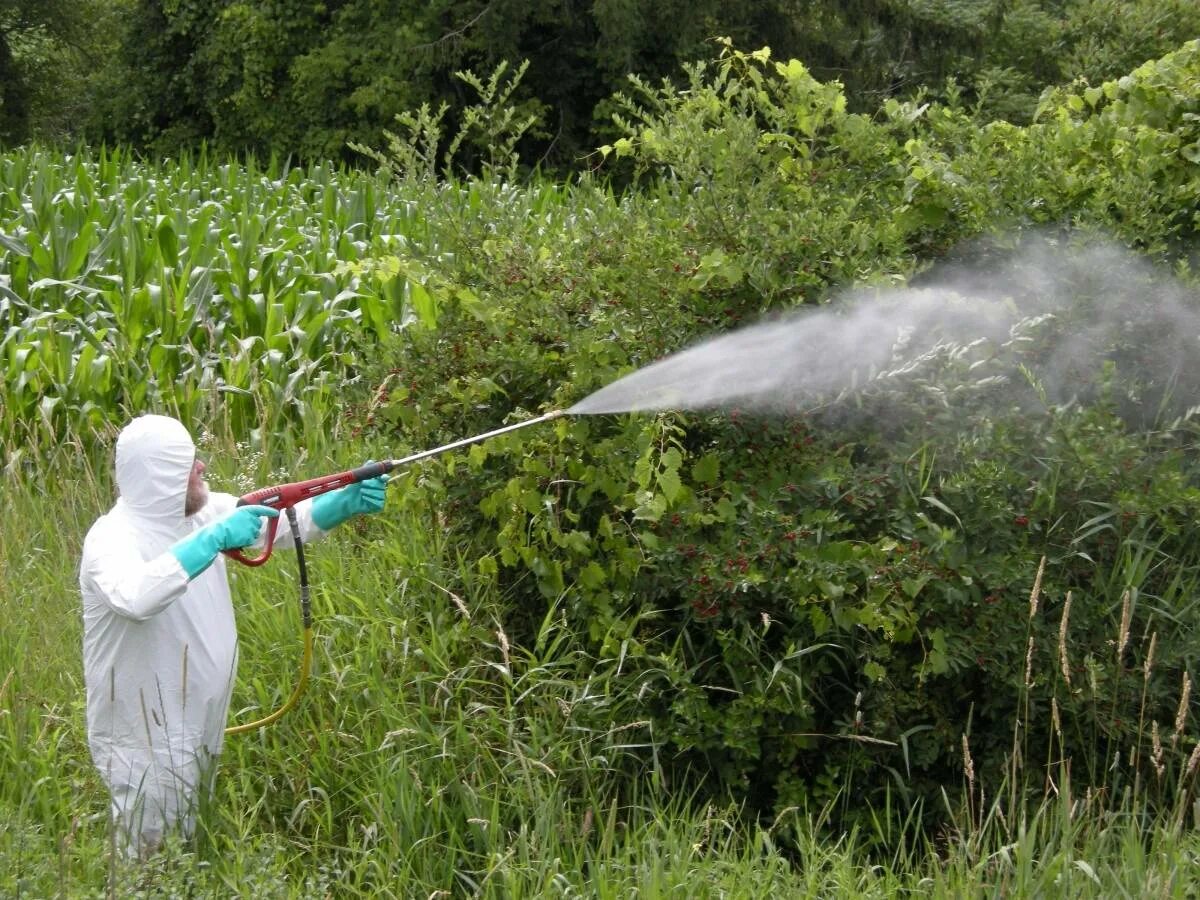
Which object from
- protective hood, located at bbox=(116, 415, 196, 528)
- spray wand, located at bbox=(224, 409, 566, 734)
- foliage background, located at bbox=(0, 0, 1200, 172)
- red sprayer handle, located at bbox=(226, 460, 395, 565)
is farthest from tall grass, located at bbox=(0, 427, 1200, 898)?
foliage background, located at bbox=(0, 0, 1200, 172)

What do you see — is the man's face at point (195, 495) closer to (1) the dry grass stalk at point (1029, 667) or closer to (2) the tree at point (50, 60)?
(1) the dry grass stalk at point (1029, 667)

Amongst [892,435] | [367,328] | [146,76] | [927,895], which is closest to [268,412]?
[367,328]

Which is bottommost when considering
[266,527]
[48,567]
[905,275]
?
[48,567]

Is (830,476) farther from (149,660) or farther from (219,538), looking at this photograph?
(149,660)

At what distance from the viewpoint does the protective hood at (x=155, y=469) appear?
351cm

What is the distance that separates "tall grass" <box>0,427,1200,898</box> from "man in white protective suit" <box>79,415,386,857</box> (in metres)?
0.14

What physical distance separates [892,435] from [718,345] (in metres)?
0.54

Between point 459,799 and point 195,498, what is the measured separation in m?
1.02

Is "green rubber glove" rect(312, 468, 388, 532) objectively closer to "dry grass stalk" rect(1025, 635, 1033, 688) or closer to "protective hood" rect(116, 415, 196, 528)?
"protective hood" rect(116, 415, 196, 528)

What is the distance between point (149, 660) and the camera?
3.58m

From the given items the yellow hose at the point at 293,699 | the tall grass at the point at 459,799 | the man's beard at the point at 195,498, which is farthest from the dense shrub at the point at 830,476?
the man's beard at the point at 195,498

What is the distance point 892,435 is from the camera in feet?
13.5

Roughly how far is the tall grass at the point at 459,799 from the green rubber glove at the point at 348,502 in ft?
1.11

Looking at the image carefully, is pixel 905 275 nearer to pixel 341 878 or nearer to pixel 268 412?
pixel 341 878
